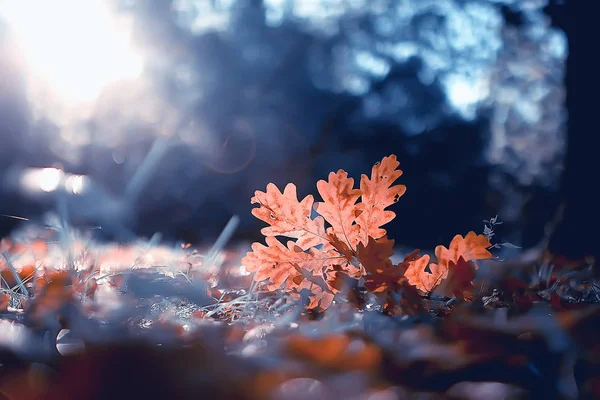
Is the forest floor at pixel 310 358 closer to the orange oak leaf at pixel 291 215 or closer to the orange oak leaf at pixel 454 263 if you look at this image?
the orange oak leaf at pixel 454 263

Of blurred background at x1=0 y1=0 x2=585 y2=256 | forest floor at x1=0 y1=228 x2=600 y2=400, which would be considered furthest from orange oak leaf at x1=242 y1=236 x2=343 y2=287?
blurred background at x1=0 y1=0 x2=585 y2=256

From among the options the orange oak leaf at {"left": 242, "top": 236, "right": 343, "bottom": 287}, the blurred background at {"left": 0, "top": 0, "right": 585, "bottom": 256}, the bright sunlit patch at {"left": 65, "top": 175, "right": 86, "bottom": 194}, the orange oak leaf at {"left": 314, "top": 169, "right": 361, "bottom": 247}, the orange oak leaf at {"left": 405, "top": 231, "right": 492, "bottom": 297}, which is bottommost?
the orange oak leaf at {"left": 405, "top": 231, "right": 492, "bottom": 297}

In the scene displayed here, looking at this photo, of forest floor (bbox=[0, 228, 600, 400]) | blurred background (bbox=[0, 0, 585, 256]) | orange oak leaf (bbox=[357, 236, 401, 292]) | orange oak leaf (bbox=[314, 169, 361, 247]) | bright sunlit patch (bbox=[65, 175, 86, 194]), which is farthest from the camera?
blurred background (bbox=[0, 0, 585, 256])

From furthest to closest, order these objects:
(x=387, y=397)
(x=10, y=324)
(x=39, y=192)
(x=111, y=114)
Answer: (x=111, y=114), (x=39, y=192), (x=10, y=324), (x=387, y=397)

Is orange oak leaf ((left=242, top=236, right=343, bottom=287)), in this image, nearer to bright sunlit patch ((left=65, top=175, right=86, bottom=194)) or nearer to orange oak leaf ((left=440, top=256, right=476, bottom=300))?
orange oak leaf ((left=440, top=256, right=476, bottom=300))

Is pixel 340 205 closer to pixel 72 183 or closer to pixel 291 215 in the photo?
pixel 291 215

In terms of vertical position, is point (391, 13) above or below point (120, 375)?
above

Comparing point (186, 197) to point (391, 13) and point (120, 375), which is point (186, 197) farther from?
point (120, 375)

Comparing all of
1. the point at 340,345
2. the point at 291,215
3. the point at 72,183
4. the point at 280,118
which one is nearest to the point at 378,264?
the point at 291,215

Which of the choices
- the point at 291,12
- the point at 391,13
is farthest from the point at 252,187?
the point at 391,13
